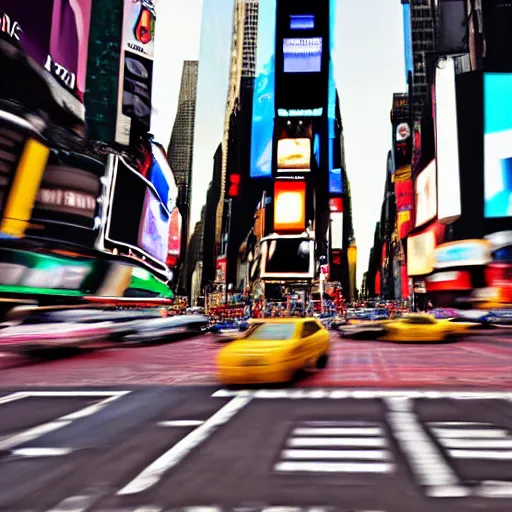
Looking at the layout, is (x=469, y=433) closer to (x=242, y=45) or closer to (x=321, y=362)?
(x=321, y=362)

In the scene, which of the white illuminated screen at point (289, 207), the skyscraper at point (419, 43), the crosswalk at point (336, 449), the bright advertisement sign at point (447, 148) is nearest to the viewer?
the crosswalk at point (336, 449)

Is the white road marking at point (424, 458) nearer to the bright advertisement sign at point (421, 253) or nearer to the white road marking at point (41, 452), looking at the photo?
the white road marking at point (41, 452)

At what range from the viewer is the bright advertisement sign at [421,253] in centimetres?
6800

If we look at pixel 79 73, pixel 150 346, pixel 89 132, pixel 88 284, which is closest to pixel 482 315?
pixel 150 346

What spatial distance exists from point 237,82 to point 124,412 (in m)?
142

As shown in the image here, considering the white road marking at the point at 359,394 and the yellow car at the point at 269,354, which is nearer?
the white road marking at the point at 359,394

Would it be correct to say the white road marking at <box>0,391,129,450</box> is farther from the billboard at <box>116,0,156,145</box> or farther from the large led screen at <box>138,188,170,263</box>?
the billboard at <box>116,0,156,145</box>

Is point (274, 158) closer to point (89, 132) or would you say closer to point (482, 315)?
point (89, 132)

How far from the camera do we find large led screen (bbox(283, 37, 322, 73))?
95625 mm

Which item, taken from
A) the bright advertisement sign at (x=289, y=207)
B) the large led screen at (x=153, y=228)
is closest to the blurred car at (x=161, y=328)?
the large led screen at (x=153, y=228)

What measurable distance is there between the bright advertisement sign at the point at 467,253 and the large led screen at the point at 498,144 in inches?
152

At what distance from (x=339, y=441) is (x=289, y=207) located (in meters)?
84.9

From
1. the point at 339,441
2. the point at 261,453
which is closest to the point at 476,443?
the point at 339,441

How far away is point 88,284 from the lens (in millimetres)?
51031
